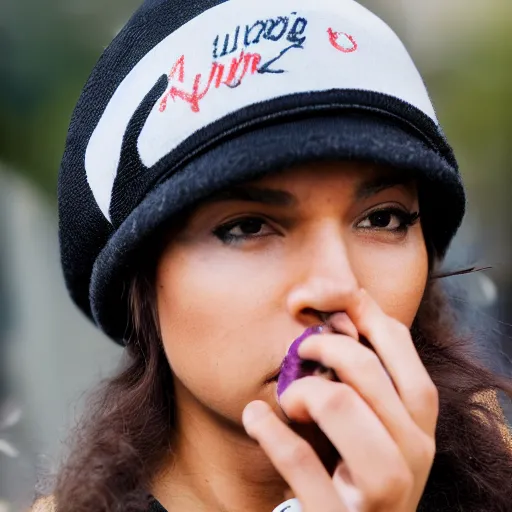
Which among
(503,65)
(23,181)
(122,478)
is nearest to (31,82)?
(23,181)

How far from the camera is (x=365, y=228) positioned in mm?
1274

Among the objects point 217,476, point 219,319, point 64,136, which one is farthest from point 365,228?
point 64,136

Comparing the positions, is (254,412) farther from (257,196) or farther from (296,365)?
(257,196)

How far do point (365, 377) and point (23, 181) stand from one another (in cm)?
291

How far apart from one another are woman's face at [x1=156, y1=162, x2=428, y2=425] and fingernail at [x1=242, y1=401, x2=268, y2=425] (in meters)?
0.08

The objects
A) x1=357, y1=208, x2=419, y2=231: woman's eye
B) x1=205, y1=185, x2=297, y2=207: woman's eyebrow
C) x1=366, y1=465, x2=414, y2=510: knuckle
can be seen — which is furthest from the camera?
x1=357, y1=208, x2=419, y2=231: woman's eye

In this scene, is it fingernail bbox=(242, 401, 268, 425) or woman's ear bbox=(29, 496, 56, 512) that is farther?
woman's ear bbox=(29, 496, 56, 512)

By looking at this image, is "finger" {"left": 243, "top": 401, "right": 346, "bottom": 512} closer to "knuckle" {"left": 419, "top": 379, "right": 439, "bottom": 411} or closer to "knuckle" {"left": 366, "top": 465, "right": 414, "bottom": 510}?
"knuckle" {"left": 366, "top": 465, "right": 414, "bottom": 510}

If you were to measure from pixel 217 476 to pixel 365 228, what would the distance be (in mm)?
564

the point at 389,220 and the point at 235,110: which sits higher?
the point at 235,110

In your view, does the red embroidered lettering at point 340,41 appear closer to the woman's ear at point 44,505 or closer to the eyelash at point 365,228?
the eyelash at point 365,228

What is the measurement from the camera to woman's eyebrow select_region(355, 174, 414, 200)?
4.01 ft

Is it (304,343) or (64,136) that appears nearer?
(304,343)

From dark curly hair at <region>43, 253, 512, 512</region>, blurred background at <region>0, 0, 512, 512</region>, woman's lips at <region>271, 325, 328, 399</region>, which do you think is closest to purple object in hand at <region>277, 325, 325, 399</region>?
woman's lips at <region>271, 325, 328, 399</region>
